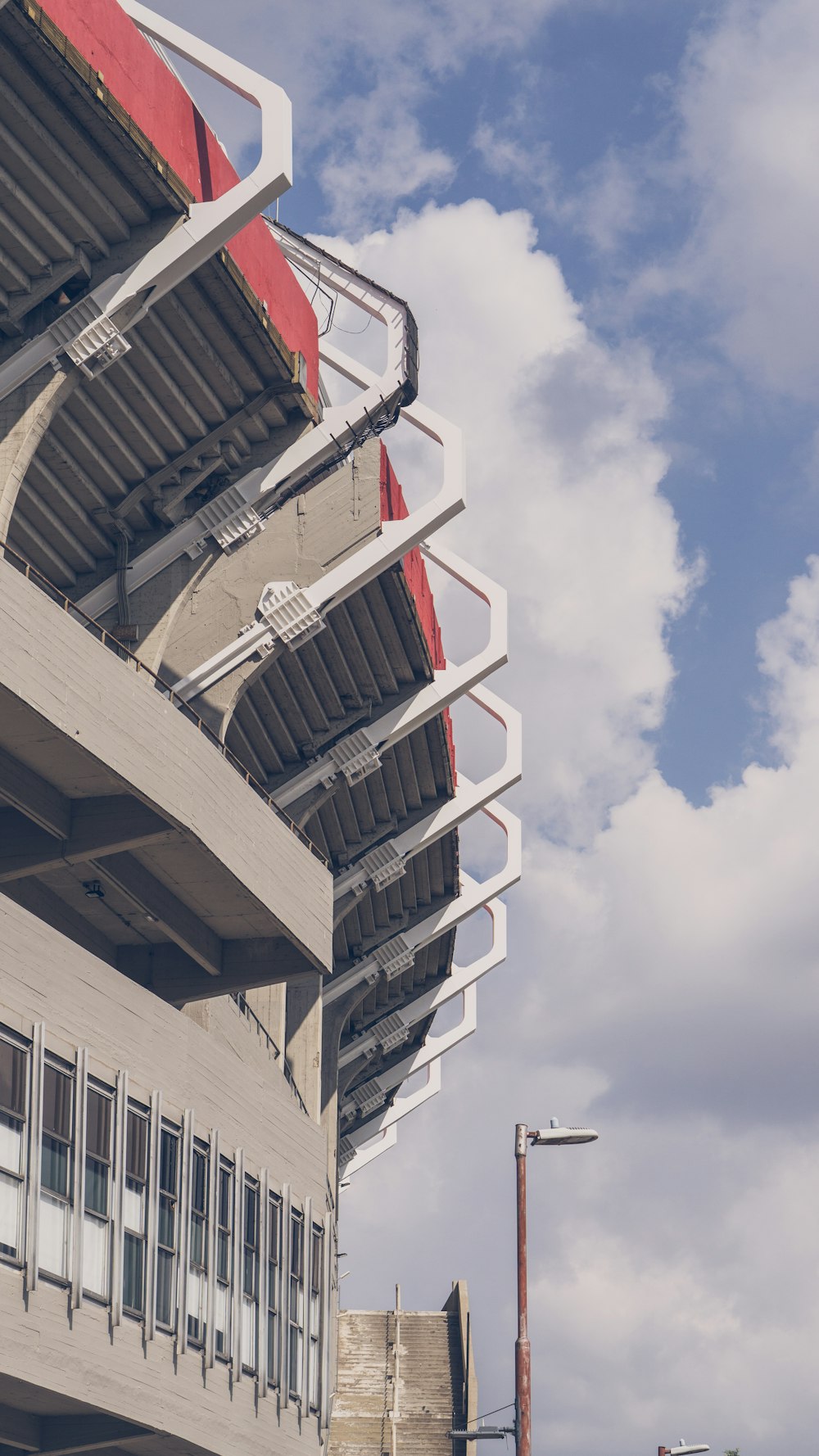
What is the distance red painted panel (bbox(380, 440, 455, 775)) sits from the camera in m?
37.3

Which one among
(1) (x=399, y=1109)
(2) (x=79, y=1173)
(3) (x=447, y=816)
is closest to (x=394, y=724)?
(3) (x=447, y=816)

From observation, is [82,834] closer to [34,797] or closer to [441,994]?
[34,797]

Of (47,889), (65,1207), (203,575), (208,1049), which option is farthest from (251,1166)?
(203,575)

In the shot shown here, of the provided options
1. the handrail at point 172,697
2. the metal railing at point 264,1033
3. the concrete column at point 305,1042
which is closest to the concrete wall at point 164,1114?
the metal railing at point 264,1033

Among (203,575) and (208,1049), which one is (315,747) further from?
(208,1049)

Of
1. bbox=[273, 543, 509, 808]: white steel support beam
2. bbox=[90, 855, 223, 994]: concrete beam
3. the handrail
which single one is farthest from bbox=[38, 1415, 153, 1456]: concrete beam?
bbox=[273, 543, 509, 808]: white steel support beam

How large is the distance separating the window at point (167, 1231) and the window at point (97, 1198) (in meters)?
1.67

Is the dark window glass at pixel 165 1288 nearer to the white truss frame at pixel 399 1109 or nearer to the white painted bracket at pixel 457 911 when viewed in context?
the white painted bracket at pixel 457 911

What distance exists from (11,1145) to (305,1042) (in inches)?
813

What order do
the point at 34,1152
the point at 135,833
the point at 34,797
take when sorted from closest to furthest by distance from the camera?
the point at 34,1152 < the point at 34,797 < the point at 135,833

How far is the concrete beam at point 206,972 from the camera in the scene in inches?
1310

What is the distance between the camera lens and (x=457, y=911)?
52.7m

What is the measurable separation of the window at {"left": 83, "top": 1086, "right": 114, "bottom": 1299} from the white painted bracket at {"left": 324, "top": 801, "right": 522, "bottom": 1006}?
78.9ft

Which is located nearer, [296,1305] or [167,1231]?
[167,1231]
